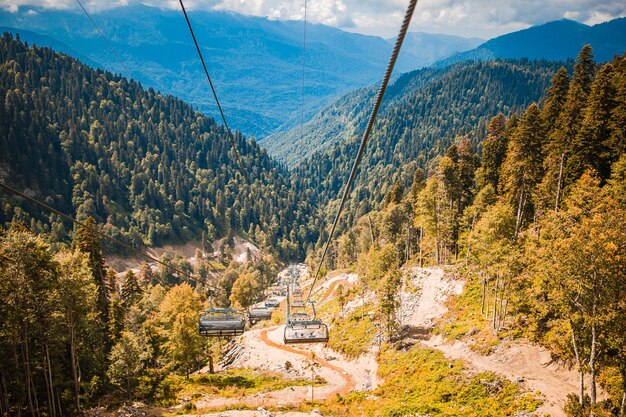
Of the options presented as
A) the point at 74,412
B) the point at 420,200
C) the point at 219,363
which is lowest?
the point at 219,363

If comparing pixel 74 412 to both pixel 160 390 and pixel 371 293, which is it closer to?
pixel 160 390

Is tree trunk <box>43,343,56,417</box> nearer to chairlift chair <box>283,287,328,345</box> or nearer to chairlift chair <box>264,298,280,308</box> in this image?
chairlift chair <box>283,287,328,345</box>

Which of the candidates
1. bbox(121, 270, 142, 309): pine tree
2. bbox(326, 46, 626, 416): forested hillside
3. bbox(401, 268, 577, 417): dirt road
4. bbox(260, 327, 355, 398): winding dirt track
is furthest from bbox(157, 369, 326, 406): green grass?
bbox(121, 270, 142, 309): pine tree

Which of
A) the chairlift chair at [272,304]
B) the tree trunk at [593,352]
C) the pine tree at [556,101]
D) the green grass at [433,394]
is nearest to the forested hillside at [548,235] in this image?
the tree trunk at [593,352]

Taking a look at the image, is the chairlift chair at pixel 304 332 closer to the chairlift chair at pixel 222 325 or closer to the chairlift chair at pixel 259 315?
the chairlift chair at pixel 222 325

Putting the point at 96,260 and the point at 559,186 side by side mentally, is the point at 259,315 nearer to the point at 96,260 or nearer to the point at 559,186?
the point at 96,260

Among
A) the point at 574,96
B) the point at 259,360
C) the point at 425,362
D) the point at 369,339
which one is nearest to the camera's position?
the point at 425,362

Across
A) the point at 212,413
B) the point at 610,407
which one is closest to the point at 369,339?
the point at 212,413

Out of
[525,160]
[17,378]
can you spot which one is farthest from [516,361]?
[17,378]
